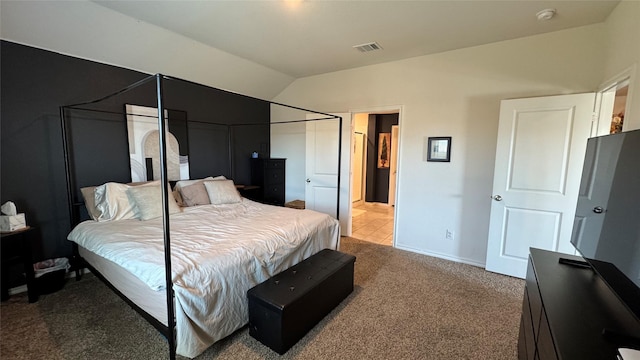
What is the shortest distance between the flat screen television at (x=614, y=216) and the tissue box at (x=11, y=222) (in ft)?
13.7

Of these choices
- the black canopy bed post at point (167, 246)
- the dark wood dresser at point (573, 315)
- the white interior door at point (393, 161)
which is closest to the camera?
the dark wood dresser at point (573, 315)

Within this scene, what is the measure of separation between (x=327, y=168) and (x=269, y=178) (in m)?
1.17

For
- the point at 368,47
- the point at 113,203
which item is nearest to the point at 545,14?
the point at 368,47

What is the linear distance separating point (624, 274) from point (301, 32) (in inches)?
119

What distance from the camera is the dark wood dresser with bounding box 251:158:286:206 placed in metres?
4.87

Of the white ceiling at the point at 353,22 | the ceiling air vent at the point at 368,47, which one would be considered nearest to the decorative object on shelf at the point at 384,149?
the white ceiling at the point at 353,22

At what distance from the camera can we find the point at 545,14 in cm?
237

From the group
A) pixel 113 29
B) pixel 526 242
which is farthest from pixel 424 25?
pixel 113 29

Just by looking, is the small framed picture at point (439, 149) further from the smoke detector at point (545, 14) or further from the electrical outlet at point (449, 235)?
the smoke detector at point (545, 14)

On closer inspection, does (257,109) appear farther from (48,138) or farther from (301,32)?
(48,138)

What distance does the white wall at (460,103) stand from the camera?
9.12 feet

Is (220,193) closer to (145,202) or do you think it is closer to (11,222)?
(145,202)

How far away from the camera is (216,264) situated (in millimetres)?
1840

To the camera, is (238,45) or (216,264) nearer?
(216,264)
